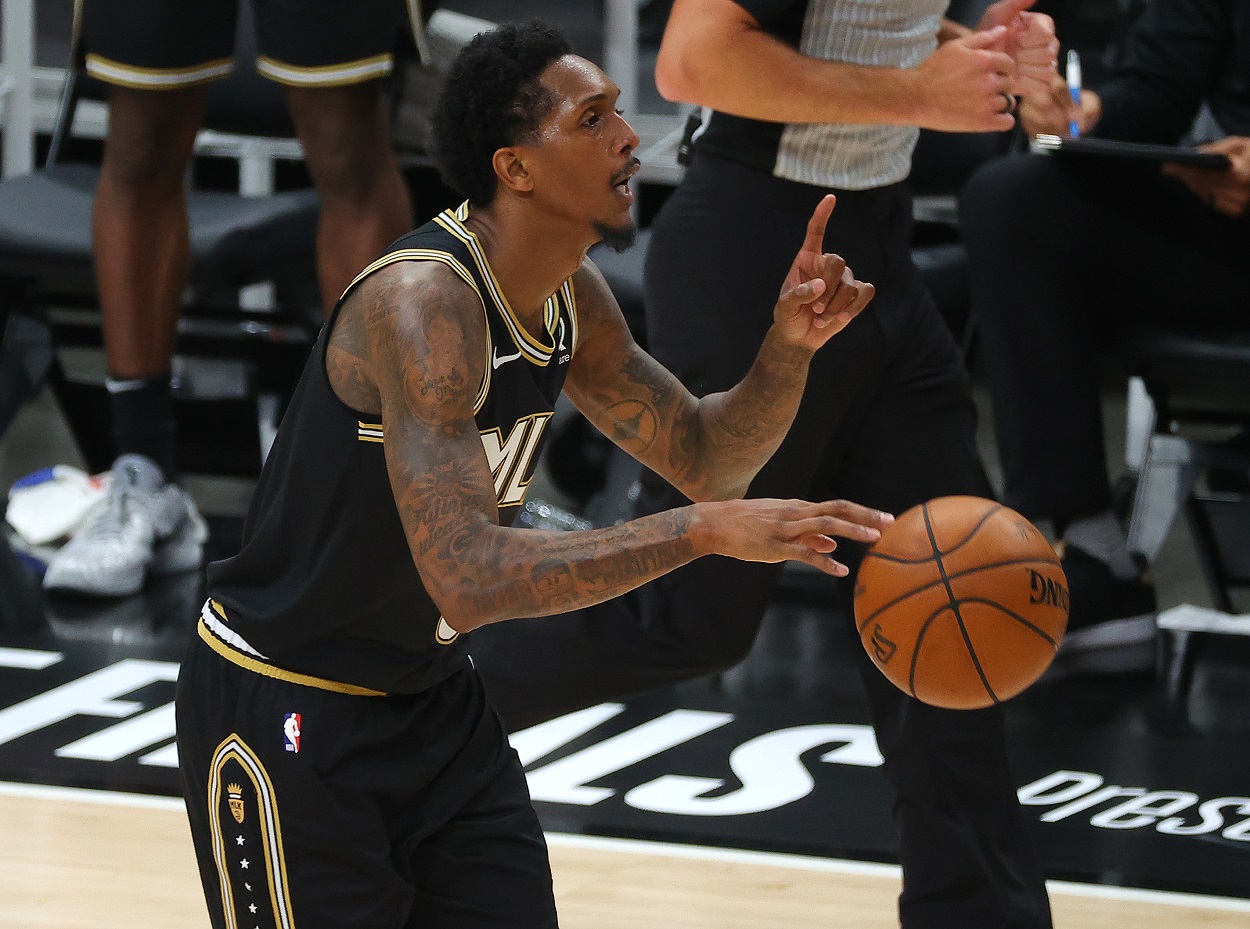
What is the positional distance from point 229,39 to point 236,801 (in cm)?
290

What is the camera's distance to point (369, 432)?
7.20 ft

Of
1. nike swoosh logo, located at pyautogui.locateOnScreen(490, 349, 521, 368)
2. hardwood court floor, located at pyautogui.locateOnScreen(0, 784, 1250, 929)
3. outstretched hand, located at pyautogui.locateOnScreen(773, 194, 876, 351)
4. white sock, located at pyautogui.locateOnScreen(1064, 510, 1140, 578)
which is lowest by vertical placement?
hardwood court floor, located at pyautogui.locateOnScreen(0, 784, 1250, 929)

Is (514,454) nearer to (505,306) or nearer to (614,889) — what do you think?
(505,306)

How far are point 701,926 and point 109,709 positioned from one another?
1.51 m

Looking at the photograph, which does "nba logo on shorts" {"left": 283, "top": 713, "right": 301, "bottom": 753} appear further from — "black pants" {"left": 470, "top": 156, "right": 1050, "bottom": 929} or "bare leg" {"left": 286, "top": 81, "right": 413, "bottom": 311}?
"bare leg" {"left": 286, "top": 81, "right": 413, "bottom": 311}

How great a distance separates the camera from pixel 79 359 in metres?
7.19

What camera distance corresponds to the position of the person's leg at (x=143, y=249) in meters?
4.72

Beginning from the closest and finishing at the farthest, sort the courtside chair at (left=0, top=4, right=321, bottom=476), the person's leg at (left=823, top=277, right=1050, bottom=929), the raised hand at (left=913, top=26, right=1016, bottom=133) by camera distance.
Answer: the raised hand at (left=913, top=26, right=1016, bottom=133) < the person's leg at (left=823, top=277, right=1050, bottom=929) < the courtside chair at (left=0, top=4, right=321, bottom=476)

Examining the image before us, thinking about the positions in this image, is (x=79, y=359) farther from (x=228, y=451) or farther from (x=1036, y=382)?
(x=1036, y=382)

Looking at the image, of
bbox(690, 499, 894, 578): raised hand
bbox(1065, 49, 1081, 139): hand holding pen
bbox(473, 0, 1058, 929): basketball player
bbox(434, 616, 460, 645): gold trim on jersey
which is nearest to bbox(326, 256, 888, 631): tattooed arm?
bbox(690, 499, 894, 578): raised hand

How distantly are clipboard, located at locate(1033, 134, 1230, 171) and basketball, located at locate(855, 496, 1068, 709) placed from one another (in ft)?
6.73

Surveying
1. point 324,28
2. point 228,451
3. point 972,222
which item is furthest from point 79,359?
A: point 972,222

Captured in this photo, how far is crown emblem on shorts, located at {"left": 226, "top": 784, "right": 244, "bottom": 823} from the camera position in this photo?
7.38 ft

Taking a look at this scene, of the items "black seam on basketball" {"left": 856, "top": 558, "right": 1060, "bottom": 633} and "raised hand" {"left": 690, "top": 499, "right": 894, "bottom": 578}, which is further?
"black seam on basketball" {"left": 856, "top": 558, "right": 1060, "bottom": 633}
